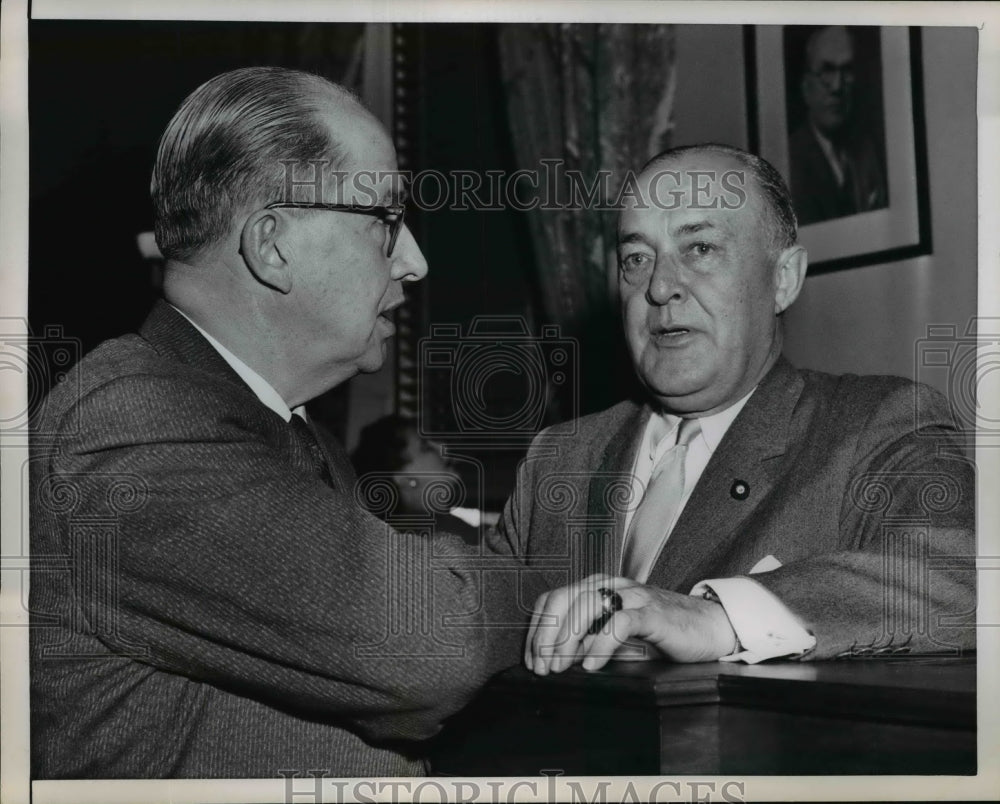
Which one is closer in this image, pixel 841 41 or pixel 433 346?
pixel 841 41

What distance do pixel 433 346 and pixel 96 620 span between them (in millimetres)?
1059

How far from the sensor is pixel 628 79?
287 cm

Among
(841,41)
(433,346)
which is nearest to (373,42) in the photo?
(433,346)

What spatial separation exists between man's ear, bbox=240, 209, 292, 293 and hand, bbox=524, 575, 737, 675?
761mm

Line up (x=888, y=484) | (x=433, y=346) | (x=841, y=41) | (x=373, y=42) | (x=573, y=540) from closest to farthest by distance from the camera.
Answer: (x=888, y=484)
(x=573, y=540)
(x=841, y=41)
(x=433, y=346)
(x=373, y=42)

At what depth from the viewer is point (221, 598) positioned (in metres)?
1.70

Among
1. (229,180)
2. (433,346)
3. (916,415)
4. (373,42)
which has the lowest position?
(916,415)

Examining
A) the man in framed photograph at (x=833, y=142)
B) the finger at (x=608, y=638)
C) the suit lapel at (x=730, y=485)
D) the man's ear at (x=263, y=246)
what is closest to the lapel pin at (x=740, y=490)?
the suit lapel at (x=730, y=485)

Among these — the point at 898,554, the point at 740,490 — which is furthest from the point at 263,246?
the point at 898,554

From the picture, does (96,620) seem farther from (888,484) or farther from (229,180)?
(888,484)

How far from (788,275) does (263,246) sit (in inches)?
39.0

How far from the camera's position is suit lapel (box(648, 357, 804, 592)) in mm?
1950

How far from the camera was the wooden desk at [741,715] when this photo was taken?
1.52 metres

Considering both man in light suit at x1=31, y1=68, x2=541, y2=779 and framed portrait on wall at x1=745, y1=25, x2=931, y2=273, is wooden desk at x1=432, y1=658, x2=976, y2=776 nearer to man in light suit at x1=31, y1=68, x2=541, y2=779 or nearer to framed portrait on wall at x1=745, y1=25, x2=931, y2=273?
man in light suit at x1=31, y1=68, x2=541, y2=779
